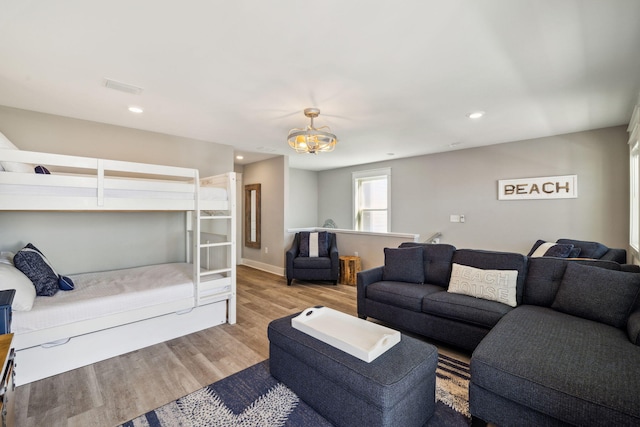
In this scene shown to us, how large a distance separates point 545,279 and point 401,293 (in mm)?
1232

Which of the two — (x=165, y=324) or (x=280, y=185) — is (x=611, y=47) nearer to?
(x=165, y=324)

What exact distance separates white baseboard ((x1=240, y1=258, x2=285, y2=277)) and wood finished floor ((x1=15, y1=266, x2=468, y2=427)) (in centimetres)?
213

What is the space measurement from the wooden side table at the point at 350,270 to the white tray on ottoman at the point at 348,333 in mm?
2666

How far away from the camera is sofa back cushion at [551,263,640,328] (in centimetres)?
193

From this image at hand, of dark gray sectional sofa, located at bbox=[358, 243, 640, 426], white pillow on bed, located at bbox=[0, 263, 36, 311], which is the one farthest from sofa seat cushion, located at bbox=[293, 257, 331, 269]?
white pillow on bed, located at bbox=[0, 263, 36, 311]

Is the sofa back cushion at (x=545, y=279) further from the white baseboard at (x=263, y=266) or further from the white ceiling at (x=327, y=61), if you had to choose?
the white baseboard at (x=263, y=266)

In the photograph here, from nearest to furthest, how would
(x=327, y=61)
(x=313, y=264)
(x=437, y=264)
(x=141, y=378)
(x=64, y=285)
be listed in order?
1. (x=327, y=61)
2. (x=141, y=378)
3. (x=64, y=285)
4. (x=437, y=264)
5. (x=313, y=264)

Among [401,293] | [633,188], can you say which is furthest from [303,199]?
[633,188]

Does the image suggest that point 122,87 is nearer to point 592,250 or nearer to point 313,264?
point 313,264

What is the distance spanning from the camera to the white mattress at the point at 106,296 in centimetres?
212

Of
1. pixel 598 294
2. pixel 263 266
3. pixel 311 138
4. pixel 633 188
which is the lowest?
pixel 263 266

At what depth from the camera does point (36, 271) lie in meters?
2.41

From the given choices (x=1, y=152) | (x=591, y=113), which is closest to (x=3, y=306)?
(x=1, y=152)

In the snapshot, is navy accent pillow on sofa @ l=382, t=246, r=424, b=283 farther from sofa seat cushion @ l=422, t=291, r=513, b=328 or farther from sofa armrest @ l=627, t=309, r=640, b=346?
sofa armrest @ l=627, t=309, r=640, b=346
